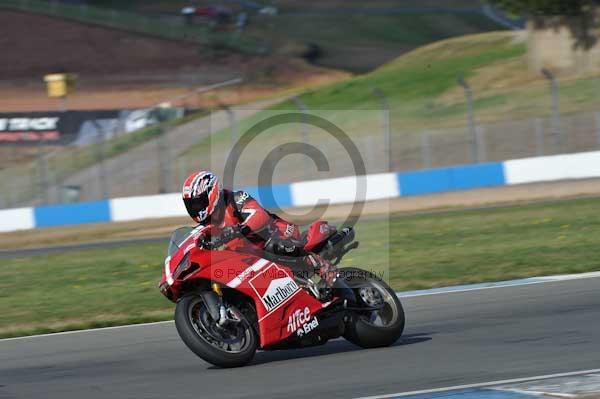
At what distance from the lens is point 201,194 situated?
747 cm

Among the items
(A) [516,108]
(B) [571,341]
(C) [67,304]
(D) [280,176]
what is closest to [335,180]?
(D) [280,176]

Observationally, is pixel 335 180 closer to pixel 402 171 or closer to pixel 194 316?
pixel 402 171

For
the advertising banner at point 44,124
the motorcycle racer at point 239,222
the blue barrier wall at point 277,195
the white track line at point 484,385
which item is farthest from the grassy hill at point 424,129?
the white track line at point 484,385

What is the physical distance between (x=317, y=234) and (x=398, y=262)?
650 centimetres

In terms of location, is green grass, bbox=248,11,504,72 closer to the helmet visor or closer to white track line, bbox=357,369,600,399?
the helmet visor

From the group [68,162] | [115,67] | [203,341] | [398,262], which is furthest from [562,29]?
[203,341]

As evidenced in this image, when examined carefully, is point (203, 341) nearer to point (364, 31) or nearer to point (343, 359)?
point (343, 359)

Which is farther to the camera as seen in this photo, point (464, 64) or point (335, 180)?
point (464, 64)

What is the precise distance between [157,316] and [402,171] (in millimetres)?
13697

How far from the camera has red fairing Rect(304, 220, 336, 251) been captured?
7.90m

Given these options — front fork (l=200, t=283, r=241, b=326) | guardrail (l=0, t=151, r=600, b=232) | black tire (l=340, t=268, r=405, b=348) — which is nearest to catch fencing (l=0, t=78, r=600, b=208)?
guardrail (l=0, t=151, r=600, b=232)

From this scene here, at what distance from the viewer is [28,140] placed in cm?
3203

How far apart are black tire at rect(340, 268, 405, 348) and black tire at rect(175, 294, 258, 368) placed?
0.88m

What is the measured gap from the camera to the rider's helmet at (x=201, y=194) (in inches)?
294
